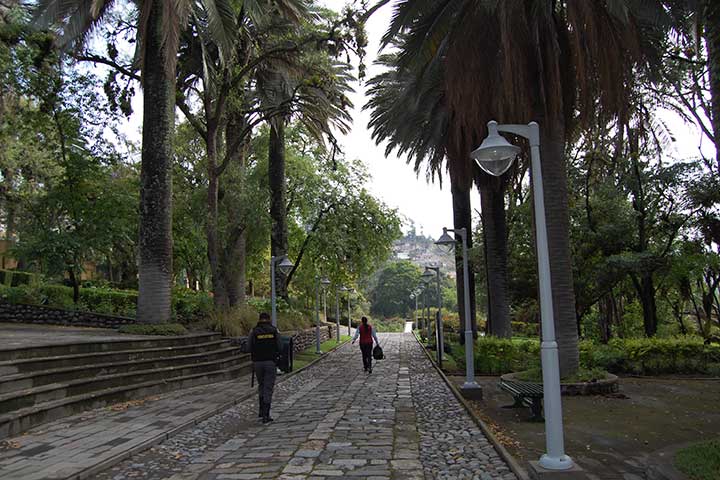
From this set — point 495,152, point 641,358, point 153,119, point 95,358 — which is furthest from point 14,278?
point 495,152

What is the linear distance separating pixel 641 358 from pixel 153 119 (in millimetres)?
14755

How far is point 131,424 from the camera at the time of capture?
841 cm

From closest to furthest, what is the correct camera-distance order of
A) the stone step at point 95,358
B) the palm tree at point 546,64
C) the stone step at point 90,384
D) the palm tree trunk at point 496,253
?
the stone step at point 90,384 → the stone step at point 95,358 → the palm tree at point 546,64 → the palm tree trunk at point 496,253

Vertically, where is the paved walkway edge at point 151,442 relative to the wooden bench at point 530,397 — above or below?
below

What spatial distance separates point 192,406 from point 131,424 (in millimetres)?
1866

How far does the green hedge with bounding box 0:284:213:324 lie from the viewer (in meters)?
20.9

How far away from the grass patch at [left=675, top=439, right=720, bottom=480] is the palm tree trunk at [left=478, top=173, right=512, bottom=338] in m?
11.3

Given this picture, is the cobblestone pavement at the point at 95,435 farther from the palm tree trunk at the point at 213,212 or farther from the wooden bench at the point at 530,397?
the palm tree trunk at the point at 213,212

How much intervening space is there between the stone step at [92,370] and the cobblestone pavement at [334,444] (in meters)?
2.61

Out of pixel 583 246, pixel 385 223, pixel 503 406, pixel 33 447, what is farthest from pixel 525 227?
pixel 33 447

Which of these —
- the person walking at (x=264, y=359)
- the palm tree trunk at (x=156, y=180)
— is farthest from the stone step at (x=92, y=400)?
the person walking at (x=264, y=359)

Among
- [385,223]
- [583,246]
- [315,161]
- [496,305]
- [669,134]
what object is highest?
[315,161]

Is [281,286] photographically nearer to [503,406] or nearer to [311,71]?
[311,71]

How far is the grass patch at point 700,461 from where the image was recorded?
4.65 meters
